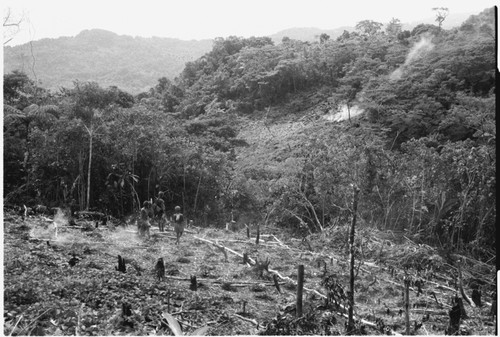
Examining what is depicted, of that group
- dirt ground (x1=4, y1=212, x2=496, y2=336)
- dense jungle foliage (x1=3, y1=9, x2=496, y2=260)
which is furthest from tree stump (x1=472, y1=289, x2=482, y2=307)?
dense jungle foliage (x1=3, y1=9, x2=496, y2=260)

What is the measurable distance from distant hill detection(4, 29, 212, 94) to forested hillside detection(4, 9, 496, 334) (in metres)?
12.7

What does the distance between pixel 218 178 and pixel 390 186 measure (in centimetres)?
638

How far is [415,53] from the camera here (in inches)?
1160

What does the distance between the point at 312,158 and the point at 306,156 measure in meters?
0.46

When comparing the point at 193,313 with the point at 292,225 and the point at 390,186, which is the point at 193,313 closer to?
the point at 390,186

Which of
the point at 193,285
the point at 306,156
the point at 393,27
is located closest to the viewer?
the point at 193,285

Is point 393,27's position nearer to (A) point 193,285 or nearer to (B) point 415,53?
(B) point 415,53

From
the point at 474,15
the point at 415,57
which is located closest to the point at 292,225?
the point at 415,57

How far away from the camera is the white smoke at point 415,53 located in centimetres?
2715

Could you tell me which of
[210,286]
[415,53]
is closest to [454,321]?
[210,286]

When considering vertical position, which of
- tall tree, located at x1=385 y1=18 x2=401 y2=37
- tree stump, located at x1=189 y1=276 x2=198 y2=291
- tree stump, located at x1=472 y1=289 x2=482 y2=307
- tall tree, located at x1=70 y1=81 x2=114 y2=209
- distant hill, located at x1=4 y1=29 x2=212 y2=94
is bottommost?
tree stump, located at x1=472 y1=289 x2=482 y2=307

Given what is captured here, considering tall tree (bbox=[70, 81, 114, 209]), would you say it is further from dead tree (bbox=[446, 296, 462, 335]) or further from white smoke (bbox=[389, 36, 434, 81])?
Result: white smoke (bbox=[389, 36, 434, 81])

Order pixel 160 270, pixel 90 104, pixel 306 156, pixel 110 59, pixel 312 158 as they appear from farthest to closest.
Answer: pixel 110 59 → pixel 306 156 → pixel 312 158 → pixel 90 104 → pixel 160 270

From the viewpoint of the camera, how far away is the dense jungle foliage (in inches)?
464
